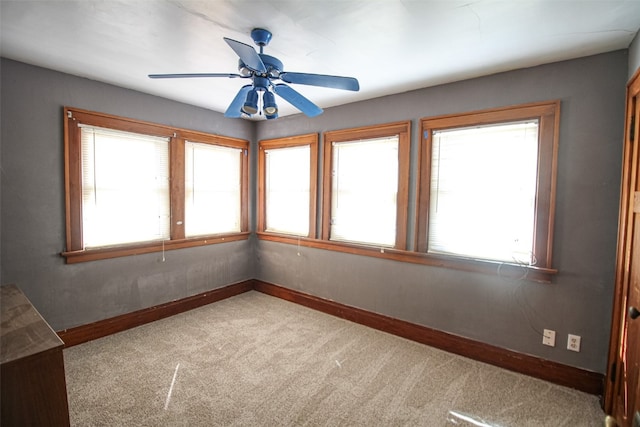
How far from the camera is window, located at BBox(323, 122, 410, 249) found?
10.00 ft

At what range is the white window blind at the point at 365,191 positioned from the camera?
3.13m

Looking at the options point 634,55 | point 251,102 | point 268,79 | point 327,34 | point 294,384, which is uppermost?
point 327,34

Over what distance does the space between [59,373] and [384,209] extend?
8.86 ft

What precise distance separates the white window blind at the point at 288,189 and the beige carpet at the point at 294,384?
4.62 ft

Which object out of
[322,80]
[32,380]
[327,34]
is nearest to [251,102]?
[322,80]

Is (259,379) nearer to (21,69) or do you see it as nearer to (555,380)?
(555,380)

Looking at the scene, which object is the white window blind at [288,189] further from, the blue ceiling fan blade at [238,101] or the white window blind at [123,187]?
the blue ceiling fan blade at [238,101]

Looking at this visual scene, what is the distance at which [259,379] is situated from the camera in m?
2.31

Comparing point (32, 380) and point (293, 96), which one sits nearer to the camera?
point (32, 380)

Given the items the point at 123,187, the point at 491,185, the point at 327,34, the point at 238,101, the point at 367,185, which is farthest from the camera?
the point at 367,185

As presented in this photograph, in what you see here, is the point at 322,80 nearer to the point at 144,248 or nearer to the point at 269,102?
the point at 269,102

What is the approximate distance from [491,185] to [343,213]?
1.53 m

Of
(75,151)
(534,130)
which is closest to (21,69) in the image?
(75,151)

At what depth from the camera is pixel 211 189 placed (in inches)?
152
